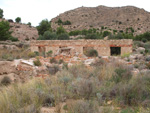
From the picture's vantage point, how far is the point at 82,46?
15.0m

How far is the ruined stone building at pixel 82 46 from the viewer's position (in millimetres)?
13852

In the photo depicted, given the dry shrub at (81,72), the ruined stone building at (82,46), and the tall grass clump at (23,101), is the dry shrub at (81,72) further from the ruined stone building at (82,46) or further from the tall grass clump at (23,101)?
the ruined stone building at (82,46)

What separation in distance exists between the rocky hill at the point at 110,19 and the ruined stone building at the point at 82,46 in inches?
1117

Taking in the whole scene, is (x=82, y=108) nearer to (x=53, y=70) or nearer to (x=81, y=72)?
(x=81, y=72)

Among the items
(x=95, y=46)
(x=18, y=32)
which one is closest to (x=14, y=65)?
(x=95, y=46)

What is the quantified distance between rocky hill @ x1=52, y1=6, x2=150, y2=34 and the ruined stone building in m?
28.4

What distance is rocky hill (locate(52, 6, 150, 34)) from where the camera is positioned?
4488cm

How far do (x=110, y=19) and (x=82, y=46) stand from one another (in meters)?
41.0

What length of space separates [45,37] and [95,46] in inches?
459

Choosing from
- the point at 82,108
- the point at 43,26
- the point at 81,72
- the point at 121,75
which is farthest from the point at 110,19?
the point at 82,108

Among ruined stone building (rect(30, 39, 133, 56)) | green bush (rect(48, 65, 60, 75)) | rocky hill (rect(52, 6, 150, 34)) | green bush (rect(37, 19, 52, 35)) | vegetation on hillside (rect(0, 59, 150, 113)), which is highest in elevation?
rocky hill (rect(52, 6, 150, 34))

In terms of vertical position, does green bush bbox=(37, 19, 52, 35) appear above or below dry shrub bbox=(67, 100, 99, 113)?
above

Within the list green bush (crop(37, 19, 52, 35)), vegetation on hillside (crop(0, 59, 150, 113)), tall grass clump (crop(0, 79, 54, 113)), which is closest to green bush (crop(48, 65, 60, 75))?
vegetation on hillside (crop(0, 59, 150, 113))

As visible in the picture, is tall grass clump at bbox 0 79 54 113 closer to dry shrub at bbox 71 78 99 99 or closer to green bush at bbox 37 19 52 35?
dry shrub at bbox 71 78 99 99
